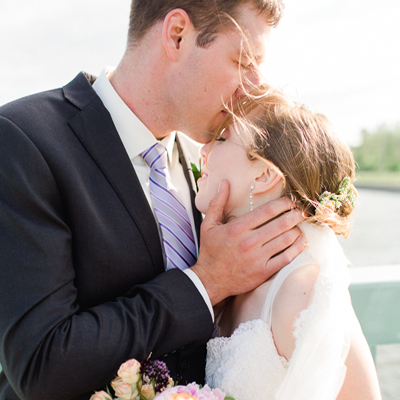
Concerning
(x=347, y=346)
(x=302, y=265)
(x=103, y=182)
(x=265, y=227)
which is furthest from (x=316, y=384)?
(x=103, y=182)

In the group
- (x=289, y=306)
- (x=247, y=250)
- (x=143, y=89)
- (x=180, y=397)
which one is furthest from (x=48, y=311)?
(x=143, y=89)

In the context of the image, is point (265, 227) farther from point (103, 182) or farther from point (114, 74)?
point (114, 74)

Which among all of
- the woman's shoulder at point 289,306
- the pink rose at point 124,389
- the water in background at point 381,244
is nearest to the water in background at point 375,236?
the water in background at point 381,244

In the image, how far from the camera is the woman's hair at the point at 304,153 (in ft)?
5.24

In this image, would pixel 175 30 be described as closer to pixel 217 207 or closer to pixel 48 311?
pixel 217 207

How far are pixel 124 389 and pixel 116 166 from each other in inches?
33.4

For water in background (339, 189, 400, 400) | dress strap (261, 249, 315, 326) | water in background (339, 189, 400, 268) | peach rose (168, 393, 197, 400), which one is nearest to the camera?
peach rose (168, 393, 197, 400)

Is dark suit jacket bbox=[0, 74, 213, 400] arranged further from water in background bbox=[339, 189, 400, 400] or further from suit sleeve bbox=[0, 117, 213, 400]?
water in background bbox=[339, 189, 400, 400]

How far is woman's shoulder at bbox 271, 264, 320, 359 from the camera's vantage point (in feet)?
4.65

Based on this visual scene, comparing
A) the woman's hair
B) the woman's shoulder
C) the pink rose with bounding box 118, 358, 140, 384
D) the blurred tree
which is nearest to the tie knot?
the woman's hair

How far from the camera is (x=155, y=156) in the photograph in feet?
6.04

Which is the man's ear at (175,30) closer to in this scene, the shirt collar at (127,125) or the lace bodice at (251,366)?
the shirt collar at (127,125)

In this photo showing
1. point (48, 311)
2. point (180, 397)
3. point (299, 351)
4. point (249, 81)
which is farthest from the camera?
point (249, 81)

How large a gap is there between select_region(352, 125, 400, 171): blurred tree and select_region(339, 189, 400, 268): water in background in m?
18.6
